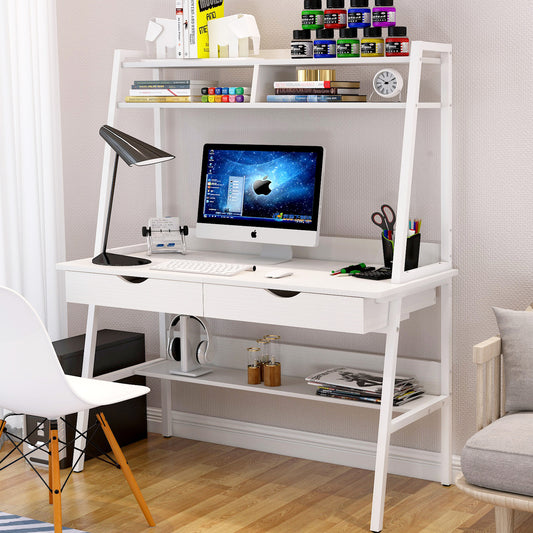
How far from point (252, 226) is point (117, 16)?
1.10 metres

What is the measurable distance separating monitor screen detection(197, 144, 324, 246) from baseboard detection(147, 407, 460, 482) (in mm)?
777

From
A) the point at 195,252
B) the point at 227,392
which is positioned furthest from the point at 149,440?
the point at 195,252

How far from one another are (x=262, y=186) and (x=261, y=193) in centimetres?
2

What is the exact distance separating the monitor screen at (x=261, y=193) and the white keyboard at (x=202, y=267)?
0.71ft

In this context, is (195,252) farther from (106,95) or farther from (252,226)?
(106,95)

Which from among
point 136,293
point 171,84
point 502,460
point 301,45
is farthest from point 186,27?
point 502,460

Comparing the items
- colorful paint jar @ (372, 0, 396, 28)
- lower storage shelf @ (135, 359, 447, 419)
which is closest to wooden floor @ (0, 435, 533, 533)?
lower storage shelf @ (135, 359, 447, 419)

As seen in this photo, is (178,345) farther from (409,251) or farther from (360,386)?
(409,251)

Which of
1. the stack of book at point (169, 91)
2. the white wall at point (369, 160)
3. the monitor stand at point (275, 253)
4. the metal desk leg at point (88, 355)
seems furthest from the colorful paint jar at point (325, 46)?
the metal desk leg at point (88, 355)

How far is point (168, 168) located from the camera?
3684mm

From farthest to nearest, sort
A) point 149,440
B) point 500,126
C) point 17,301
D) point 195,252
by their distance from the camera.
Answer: point 149,440 → point 195,252 → point 500,126 → point 17,301

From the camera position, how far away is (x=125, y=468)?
2.80m

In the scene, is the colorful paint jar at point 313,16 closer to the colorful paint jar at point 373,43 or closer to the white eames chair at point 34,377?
the colorful paint jar at point 373,43

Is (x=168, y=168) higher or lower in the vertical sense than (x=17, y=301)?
higher
